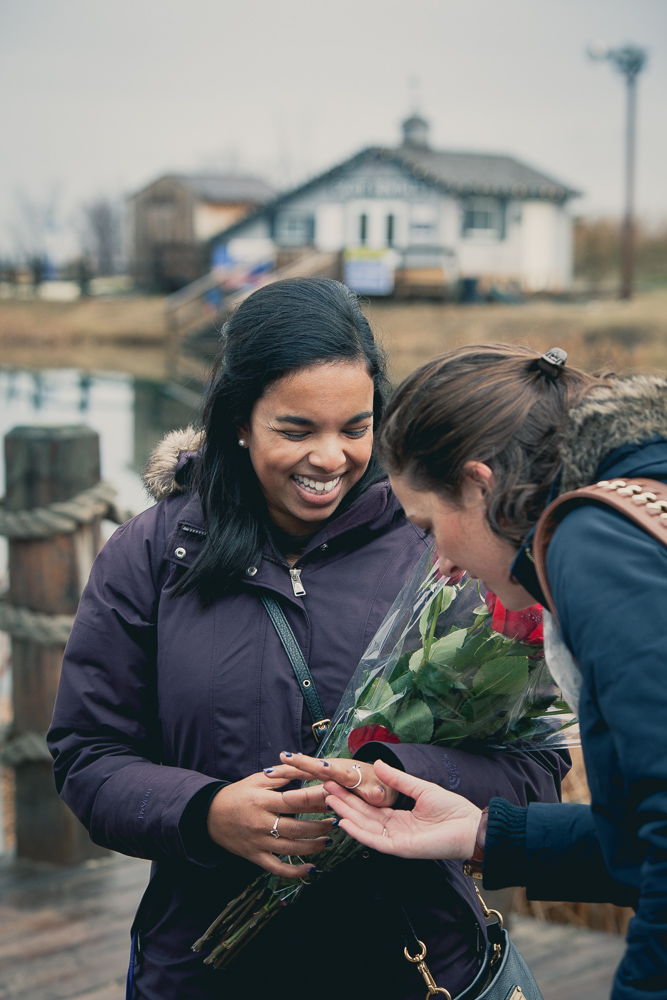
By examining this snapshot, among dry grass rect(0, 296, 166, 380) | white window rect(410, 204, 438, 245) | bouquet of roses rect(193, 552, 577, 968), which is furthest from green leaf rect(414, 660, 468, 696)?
white window rect(410, 204, 438, 245)

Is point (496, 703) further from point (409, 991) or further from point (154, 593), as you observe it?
point (154, 593)

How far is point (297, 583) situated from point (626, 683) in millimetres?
771

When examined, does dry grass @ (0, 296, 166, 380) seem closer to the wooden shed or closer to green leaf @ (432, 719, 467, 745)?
the wooden shed

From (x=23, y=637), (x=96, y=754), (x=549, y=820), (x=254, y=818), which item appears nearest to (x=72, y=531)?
(x=23, y=637)

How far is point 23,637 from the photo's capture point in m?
3.02

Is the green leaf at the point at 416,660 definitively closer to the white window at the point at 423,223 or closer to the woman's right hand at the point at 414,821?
the woman's right hand at the point at 414,821

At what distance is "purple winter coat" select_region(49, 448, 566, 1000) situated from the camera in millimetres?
1429

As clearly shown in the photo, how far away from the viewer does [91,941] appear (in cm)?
277

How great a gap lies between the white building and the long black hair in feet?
95.0

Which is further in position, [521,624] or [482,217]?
[482,217]

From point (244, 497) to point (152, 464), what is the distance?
209mm

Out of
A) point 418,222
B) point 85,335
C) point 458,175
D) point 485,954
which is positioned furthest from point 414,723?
point 458,175

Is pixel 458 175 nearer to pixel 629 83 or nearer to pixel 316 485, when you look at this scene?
pixel 629 83

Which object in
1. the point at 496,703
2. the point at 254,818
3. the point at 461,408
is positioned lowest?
the point at 254,818
